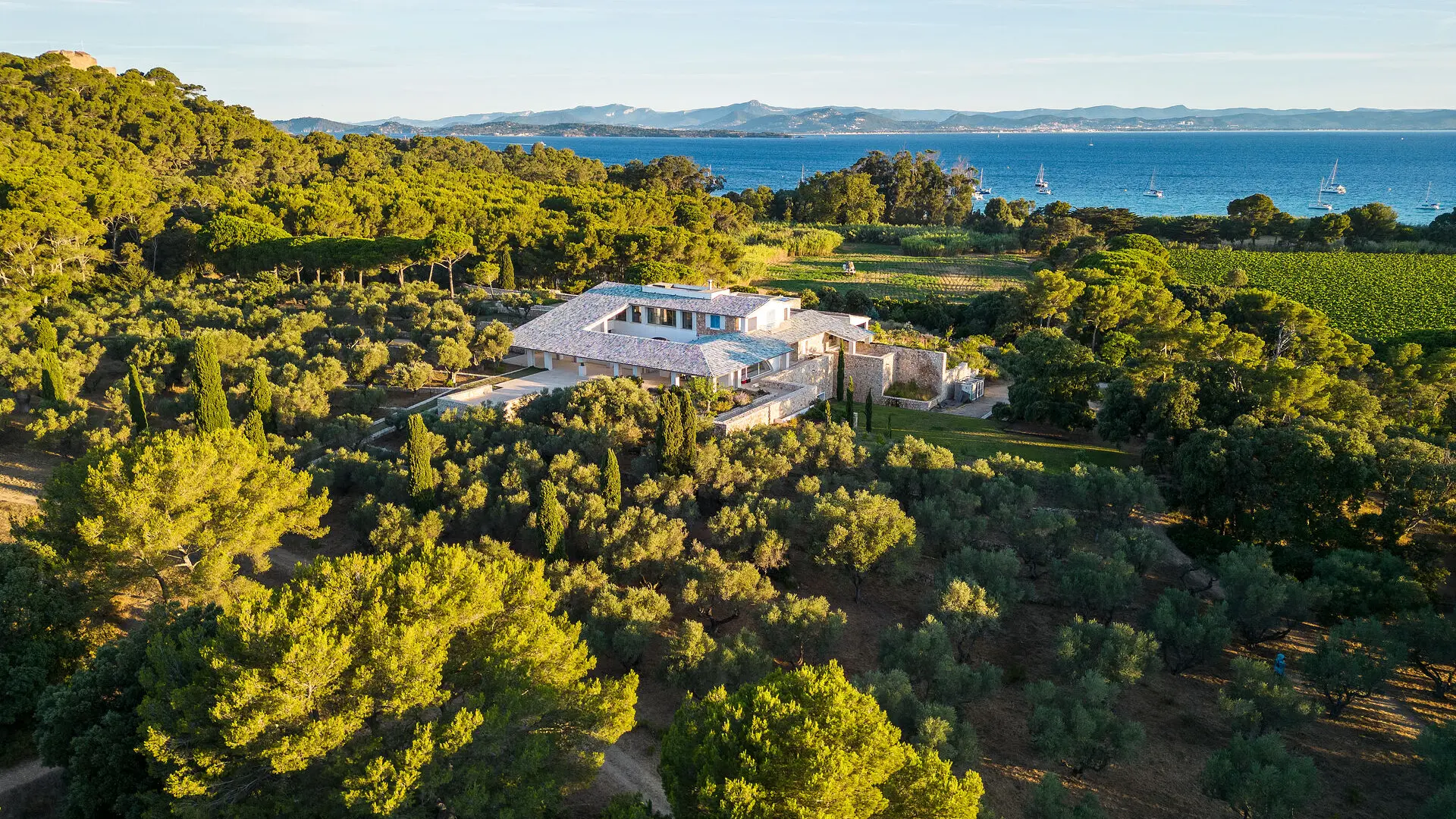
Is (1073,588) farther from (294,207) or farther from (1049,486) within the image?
(294,207)

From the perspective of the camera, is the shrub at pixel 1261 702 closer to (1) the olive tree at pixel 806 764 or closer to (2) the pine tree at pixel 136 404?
(1) the olive tree at pixel 806 764

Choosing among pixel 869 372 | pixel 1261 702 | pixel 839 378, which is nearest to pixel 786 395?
pixel 839 378

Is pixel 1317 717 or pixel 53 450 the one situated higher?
pixel 53 450

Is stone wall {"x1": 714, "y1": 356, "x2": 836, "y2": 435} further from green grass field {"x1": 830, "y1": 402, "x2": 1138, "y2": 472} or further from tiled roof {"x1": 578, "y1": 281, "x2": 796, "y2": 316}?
tiled roof {"x1": 578, "y1": 281, "x2": 796, "y2": 316}

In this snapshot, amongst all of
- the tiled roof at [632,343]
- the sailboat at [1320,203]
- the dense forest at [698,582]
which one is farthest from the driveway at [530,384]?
the sailboat at [1320,203]

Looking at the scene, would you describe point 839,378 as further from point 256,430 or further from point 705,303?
point 256,430

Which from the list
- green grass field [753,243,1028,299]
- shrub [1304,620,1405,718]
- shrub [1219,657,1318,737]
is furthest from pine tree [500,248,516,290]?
shrub [1304,620,1405,718]

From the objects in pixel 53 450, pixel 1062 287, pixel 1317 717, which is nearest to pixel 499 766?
pixel 1317 717
